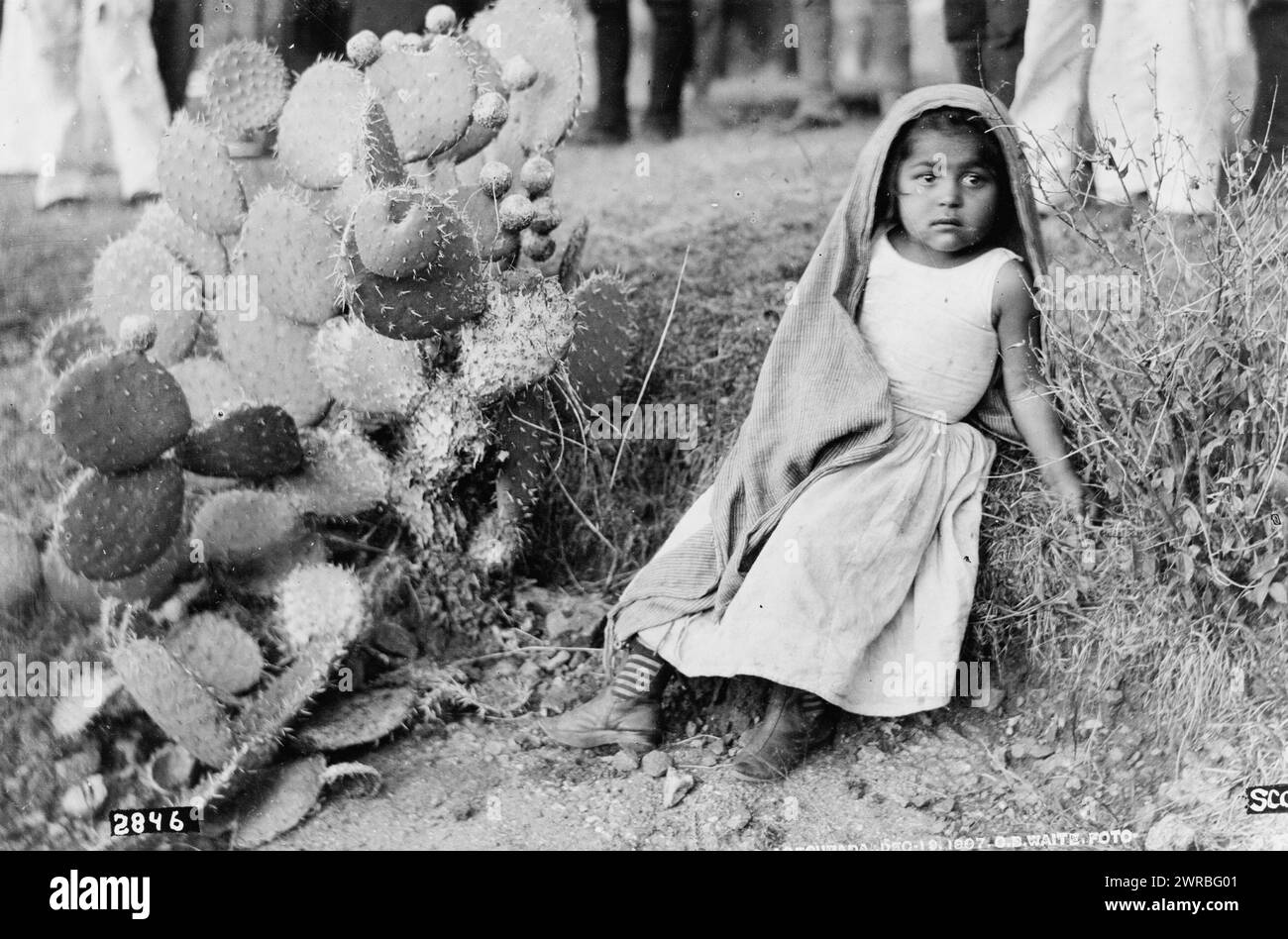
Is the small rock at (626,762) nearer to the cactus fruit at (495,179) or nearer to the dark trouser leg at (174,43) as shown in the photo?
the cactus fruit at (495,179)

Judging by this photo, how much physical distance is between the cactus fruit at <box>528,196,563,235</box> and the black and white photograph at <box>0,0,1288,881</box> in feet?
0.05

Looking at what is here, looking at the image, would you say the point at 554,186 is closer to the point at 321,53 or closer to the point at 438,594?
the point at 321,53

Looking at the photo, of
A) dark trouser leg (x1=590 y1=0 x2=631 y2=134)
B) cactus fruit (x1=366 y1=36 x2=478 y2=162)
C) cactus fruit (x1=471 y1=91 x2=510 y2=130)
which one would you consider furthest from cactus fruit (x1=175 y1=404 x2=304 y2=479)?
dark trouser leg (x1=590 y1=0 x2=631 y2=134)

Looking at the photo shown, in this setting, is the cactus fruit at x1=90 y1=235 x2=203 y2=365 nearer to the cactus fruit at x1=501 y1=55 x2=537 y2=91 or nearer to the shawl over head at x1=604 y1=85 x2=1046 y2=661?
the cactus fruit at x1=501 y1=55 x2=537 y2=91

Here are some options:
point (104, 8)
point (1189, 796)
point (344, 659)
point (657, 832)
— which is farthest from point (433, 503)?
point (1189, 796)

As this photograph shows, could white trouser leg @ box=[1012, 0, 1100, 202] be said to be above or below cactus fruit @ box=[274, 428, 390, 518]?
above

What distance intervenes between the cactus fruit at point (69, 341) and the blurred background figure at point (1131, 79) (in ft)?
7.18

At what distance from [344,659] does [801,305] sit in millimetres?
1235

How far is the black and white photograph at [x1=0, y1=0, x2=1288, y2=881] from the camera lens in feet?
8.23

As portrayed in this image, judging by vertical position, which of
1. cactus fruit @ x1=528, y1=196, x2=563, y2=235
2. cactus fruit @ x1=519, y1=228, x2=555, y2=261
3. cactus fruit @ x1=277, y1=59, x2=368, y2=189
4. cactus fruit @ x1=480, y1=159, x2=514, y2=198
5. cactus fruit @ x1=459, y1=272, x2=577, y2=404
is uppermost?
cactus fruit @ x1=277, y1=59, x2=368, y2=189

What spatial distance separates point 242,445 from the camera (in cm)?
266

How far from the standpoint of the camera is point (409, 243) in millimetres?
2525
